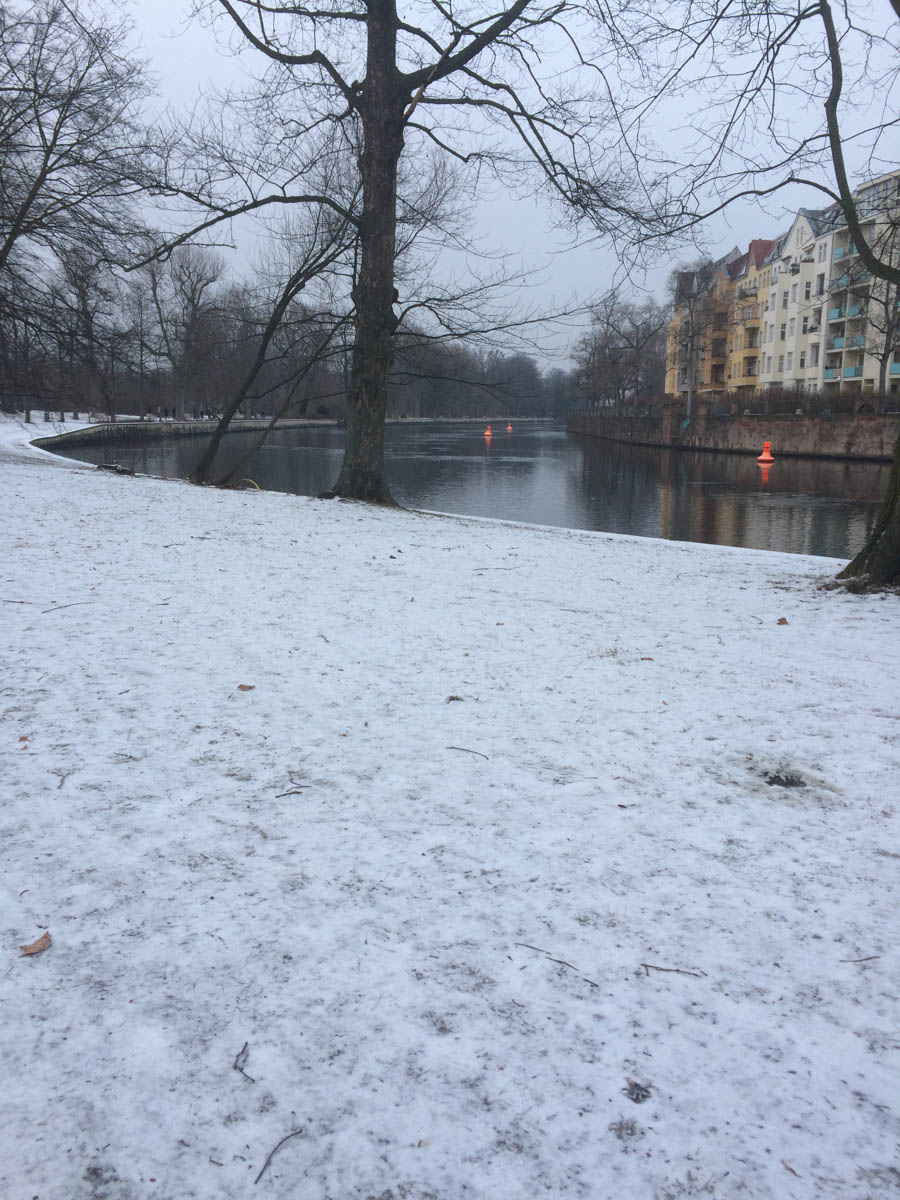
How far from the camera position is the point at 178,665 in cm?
429

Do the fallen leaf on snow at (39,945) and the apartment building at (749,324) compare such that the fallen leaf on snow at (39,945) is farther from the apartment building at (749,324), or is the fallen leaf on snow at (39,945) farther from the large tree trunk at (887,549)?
the apartment building at (749,324)

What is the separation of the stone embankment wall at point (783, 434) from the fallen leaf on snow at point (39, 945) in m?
34.0

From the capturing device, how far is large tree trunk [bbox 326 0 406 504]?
11633mm

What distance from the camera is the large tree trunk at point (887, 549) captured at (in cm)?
672

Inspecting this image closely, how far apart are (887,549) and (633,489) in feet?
72.3

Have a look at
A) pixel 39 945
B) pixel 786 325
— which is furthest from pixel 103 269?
pixel 786 325

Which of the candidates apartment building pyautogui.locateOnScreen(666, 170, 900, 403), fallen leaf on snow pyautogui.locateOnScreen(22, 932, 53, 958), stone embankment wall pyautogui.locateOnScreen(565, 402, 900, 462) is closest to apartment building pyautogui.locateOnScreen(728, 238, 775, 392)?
apartment building pyautogui.locateOnScreen(666, 170, 900, 403)

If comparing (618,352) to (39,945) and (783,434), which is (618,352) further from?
(39,945)

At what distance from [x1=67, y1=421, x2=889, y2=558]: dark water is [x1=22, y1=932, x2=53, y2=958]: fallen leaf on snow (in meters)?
16.2

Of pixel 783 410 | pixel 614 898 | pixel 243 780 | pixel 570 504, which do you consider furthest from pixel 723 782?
pixel 783 410

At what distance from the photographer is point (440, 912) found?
2.49 m

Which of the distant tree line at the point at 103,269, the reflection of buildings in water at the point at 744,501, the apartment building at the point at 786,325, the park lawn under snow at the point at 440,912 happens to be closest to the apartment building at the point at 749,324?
the apartment building at the point at 786,325

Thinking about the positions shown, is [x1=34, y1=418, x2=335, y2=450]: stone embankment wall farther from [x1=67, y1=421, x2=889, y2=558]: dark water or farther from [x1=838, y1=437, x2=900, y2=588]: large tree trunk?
[x1=838, y1=437, x2=900, y2=588]: large tree trunk

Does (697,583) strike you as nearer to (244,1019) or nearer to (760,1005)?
(760,1005)
